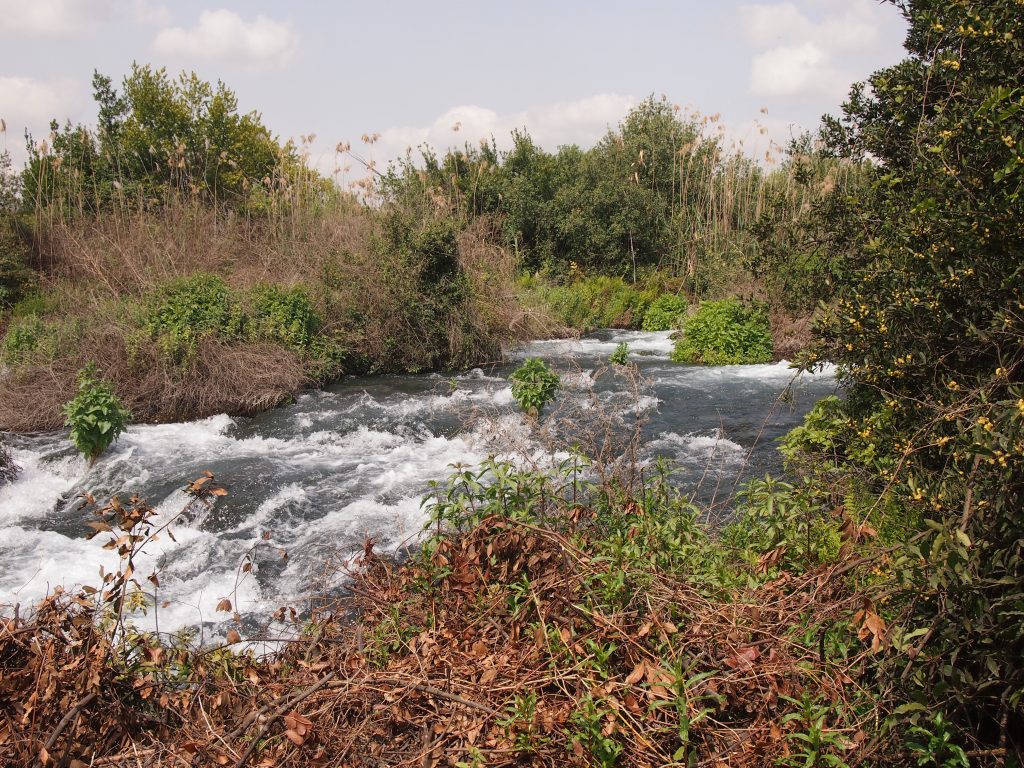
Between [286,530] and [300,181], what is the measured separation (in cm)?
1302

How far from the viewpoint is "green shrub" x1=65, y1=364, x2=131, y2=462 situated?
8.82 meters

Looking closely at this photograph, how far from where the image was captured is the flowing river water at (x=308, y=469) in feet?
19.5

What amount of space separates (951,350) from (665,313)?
16840 mm

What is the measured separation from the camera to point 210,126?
2870 cm

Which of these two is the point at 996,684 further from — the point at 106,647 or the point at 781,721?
the point at 106,647

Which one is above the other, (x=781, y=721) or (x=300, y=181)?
(x=300, y=181)

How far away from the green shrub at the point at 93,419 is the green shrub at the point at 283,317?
3.22 m

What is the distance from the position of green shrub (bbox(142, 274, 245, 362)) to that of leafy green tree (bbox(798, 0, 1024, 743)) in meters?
9.20

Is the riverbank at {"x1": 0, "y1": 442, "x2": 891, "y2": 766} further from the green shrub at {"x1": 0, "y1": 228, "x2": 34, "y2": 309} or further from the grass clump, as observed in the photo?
the grass clump

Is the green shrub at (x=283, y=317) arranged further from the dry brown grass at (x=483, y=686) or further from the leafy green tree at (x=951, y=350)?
the dry brown grass at (x=483, y=686)

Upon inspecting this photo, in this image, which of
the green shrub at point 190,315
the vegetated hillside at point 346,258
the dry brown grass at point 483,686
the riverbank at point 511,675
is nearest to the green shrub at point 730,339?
the vegetated hillside at point 346,258

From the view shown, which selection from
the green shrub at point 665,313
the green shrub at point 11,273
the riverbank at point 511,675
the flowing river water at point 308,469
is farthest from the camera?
the green shrub at point 665,313

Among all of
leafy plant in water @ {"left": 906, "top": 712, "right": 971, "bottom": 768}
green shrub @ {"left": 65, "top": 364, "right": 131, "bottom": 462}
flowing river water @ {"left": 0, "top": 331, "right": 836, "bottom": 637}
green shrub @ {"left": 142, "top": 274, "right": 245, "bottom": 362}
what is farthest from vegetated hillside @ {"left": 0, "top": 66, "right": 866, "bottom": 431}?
leafy plant in water @ {"left": 906, "top": 712, "right": 971, "bottom": 768}

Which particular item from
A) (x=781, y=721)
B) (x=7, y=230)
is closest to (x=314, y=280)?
(x=7, y=230)
